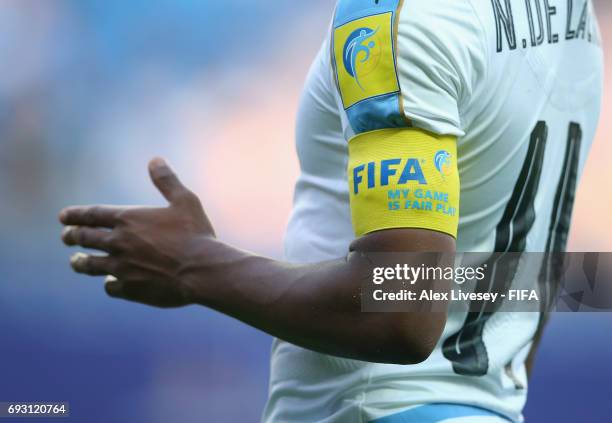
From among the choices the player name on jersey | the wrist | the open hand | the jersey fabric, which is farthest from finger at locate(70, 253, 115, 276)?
the player name on jersey

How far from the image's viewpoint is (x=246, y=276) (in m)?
0.98

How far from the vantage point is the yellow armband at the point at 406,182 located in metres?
0.88

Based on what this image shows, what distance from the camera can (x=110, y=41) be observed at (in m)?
3.09

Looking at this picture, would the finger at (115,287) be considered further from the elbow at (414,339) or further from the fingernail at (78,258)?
the elbow at (414,339)

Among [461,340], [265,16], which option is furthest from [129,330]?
[461,340]

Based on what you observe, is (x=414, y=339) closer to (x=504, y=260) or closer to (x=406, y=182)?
(x=406, y=182)

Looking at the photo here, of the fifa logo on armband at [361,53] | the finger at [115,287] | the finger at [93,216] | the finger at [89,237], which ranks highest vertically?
the fifa logo on armband at [361,53]

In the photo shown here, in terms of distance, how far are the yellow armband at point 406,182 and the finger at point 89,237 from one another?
0.34 meters

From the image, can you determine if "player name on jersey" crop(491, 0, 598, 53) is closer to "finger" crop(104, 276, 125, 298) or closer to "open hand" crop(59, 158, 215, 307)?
"open hand" crop(59, 158, 215, 307)

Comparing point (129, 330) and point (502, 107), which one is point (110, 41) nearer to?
point (129, 330)

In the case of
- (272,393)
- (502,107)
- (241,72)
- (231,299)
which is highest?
(241,72)

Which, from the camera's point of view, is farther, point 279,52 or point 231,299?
point 279,52

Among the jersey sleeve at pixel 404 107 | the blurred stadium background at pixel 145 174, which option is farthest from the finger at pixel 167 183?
the blurred stadium background at pixel 145 174

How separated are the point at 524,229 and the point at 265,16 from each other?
7.23 feet
